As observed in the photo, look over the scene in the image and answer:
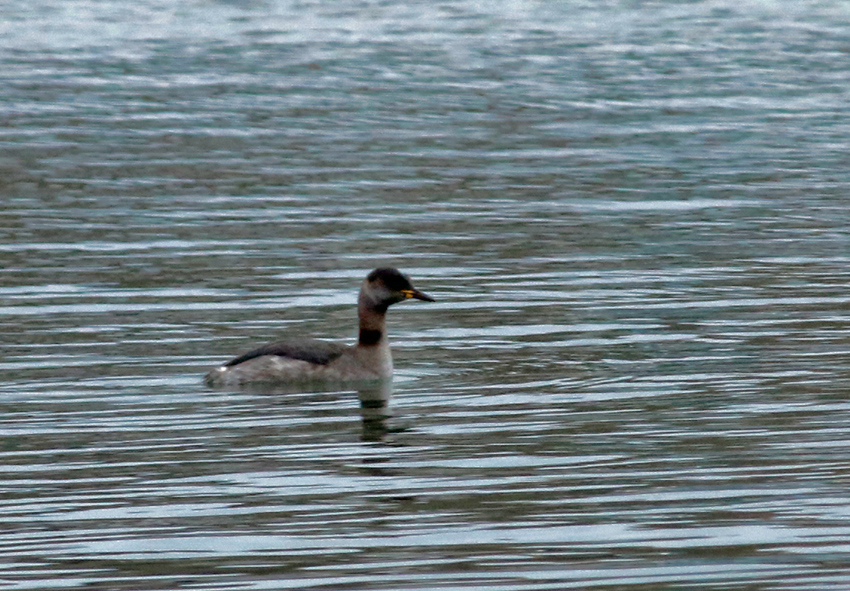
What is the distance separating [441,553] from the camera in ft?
32.1

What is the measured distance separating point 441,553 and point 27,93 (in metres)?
29.8

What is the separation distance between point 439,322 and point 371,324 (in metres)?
2.17

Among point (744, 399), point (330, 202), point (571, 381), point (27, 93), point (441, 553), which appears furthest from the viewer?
point (27, 93)

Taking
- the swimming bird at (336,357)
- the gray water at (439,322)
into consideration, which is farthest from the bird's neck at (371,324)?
the gray water at (439,322)

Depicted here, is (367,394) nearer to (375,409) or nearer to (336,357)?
(336,357)

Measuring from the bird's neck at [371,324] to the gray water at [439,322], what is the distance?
42cm

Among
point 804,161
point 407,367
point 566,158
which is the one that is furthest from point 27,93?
point 407,367

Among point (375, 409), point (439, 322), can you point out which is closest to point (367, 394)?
point (375, 409)

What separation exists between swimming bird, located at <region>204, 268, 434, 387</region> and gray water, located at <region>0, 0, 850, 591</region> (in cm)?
23

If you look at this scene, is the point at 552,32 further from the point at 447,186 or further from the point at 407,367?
the point at 407,367

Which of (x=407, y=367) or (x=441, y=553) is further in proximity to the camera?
(x=407, y=367)

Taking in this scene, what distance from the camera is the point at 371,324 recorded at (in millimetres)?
15906

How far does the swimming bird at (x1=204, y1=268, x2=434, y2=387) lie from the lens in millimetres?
14961

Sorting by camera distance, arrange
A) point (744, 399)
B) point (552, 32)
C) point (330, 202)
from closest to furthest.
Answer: point (744, 399), point (330, 202), point (552, 32)
